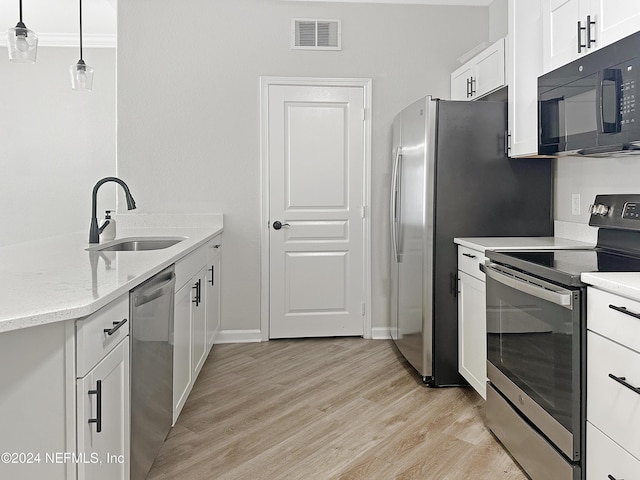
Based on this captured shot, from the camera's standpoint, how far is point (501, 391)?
97.4 inches

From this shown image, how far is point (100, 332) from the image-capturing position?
150 cm

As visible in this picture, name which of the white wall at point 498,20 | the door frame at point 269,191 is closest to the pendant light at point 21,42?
the door frame at point 269,191

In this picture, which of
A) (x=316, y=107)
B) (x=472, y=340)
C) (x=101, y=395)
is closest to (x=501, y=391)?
(x=472, y=340)

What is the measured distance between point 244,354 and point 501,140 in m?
2.29

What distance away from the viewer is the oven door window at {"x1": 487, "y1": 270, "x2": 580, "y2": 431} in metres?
1.88

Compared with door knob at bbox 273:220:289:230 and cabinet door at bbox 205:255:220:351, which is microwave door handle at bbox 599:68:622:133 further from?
door knob at bbox 273:220:289:230

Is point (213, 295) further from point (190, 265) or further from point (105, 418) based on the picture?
point (105, 418)

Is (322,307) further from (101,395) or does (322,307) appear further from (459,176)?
(101,395)

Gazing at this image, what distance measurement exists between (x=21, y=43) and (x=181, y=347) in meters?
1.54

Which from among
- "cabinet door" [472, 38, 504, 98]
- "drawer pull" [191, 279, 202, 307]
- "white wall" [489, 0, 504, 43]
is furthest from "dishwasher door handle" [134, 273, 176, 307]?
"white wall" [489, 0, 504, 43]

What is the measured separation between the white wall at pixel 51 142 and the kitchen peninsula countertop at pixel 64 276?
232cm

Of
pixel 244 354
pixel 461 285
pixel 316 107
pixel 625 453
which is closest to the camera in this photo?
pixel 625 453

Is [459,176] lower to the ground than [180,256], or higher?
higher

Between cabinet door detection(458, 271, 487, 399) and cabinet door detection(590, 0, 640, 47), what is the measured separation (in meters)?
1.25
